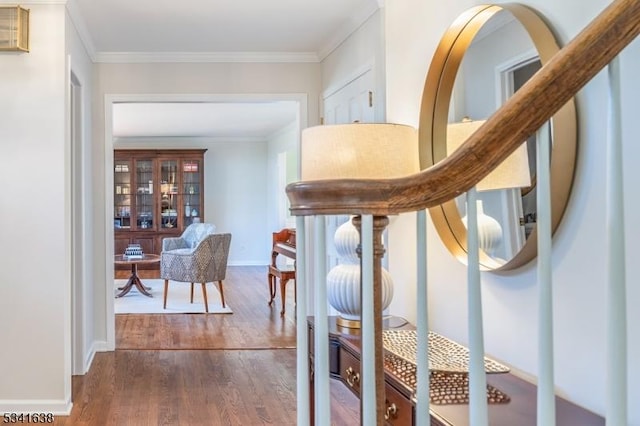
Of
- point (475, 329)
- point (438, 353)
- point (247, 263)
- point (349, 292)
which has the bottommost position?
point (247, 263)

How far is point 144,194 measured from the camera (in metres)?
9.27

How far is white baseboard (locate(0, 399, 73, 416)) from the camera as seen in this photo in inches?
112

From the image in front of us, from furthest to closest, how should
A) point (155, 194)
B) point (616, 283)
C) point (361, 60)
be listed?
1. point (155, 194)
2. point (361, 60)
3. point (616, 283)

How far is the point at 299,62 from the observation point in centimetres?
432

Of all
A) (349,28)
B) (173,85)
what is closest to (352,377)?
(349,28)

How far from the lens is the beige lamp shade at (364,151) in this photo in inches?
71.4

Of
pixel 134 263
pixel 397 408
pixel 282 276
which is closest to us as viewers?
pixel 397 408

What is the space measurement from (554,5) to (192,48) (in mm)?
3295

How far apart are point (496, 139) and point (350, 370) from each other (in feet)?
3.83

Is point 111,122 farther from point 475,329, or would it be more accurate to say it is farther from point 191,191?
point 191,191

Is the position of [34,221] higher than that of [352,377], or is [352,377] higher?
[34,221]

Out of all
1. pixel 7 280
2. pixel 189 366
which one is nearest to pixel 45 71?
pixel 7 280

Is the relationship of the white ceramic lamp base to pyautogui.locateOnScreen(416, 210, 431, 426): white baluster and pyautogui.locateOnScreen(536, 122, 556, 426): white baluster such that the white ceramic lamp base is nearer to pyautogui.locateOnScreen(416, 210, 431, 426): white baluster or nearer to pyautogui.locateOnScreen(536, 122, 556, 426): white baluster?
pyautogui.locateOnScreen(416, 210, 431, 426): white baluster

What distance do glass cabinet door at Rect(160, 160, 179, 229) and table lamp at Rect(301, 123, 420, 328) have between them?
7794 mm
